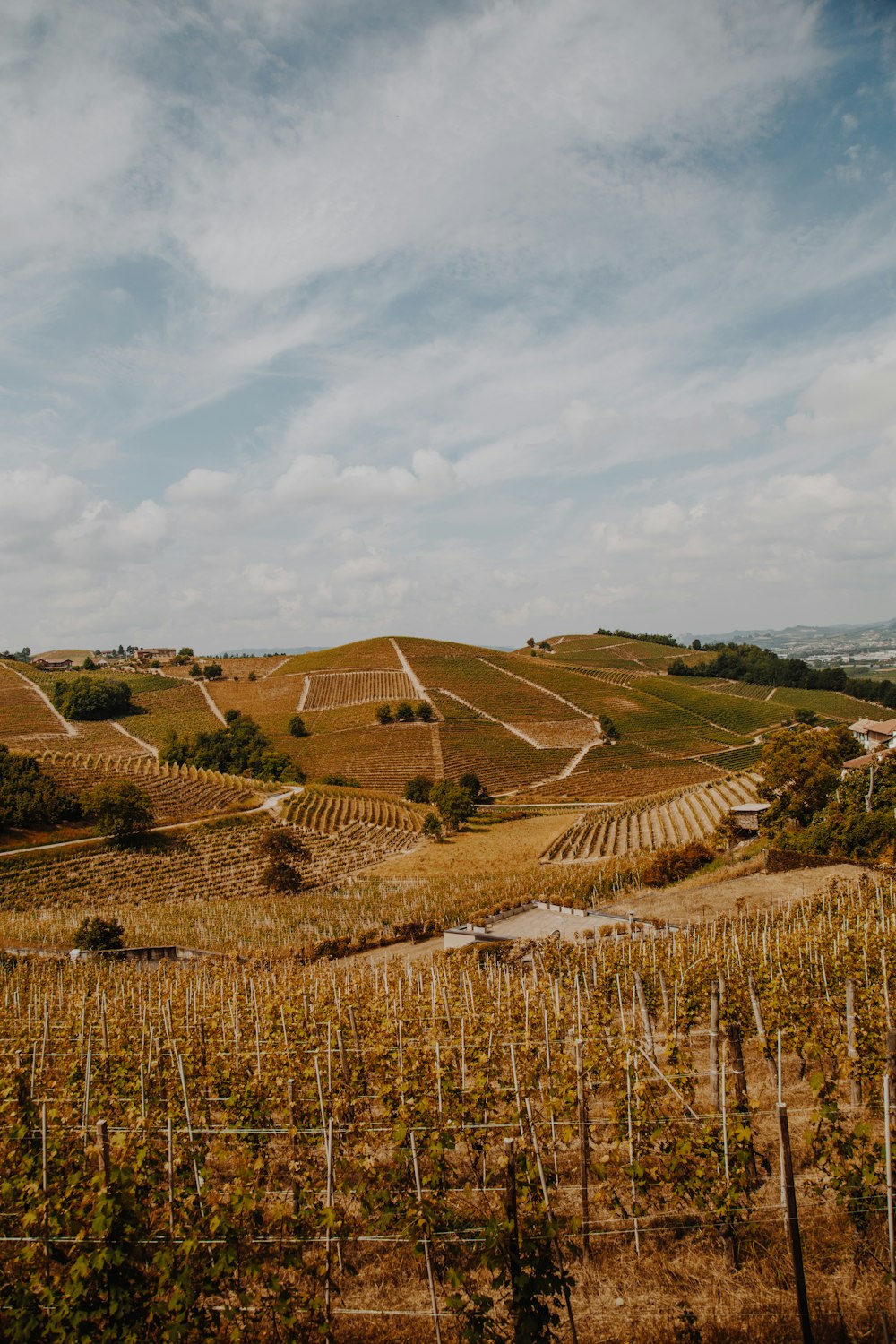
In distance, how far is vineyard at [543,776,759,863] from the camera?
47500 millimetres

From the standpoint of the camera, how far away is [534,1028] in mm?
10398

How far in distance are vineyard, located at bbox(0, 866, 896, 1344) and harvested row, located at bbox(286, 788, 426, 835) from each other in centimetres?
4579

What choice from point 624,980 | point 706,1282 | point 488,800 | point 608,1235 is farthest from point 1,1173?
point 488,800

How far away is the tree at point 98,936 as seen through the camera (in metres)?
27.6

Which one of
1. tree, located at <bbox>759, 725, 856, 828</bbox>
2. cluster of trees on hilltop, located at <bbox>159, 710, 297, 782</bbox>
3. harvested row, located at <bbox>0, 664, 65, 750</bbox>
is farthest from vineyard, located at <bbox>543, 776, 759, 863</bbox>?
harvested row, located at <bbox>0, 664, 65, 750</bbox>

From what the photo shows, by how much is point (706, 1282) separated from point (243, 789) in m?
63.0

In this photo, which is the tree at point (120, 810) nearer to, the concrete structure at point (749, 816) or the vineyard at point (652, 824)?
the vineyard at point (652, 824)

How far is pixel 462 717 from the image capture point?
98.2 meters

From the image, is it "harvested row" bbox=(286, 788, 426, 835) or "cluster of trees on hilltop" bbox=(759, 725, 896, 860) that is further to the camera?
"harvested row" bbox=(286, 788, 426, 835)

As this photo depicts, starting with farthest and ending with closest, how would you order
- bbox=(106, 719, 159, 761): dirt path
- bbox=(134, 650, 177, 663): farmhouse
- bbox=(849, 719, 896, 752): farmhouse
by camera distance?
1. bbox=(134, 650, 177, 663): farmhouse
2. bbox=(106, 719, 159, 761): dirt path
3. bbox=(849, 719, 896, 752): farmhouse

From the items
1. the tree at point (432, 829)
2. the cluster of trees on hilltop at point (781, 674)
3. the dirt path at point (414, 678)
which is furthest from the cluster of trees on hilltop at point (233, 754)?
the cluster of trees on hilltop at point (781, 674)

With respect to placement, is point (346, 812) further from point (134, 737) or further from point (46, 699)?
point (46, 699)

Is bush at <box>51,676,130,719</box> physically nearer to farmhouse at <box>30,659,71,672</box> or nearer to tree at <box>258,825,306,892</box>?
farmhouse at <box>30,659,71,672</box>

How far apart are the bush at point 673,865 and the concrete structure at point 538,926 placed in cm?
560
